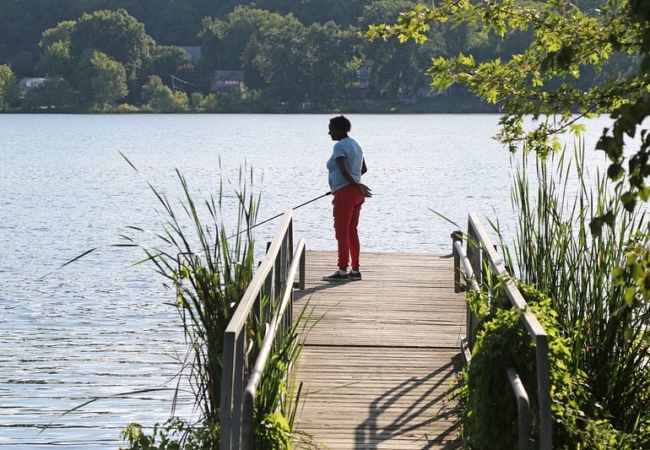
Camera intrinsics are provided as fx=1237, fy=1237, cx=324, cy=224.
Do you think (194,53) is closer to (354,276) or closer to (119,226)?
(119,226)

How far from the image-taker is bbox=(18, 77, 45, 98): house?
A: 4943 inches

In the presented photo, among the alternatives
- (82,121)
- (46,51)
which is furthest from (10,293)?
(46,51)

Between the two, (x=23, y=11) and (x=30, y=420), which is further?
(x=23, y=11)

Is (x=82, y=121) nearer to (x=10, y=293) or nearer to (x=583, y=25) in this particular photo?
(x=10, y=293)

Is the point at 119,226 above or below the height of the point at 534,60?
below

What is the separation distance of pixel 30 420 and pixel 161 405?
118 centimetres

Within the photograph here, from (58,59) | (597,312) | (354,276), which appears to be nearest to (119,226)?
(354,276)

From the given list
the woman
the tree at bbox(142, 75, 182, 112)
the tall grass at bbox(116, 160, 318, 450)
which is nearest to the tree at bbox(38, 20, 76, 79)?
the tree at bbox(142, 75, 182, 112)

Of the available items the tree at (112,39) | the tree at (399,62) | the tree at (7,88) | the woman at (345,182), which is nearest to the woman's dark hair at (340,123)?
the woman at (345,182)

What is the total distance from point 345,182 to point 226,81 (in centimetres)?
12416

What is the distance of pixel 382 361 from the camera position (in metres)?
8.18

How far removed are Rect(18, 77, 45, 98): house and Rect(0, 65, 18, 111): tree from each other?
1013mm

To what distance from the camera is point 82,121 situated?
350 ft

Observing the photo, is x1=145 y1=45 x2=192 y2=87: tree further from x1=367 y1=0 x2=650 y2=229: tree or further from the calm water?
x1=367 y1=0 x2=650 y2=229: tree
